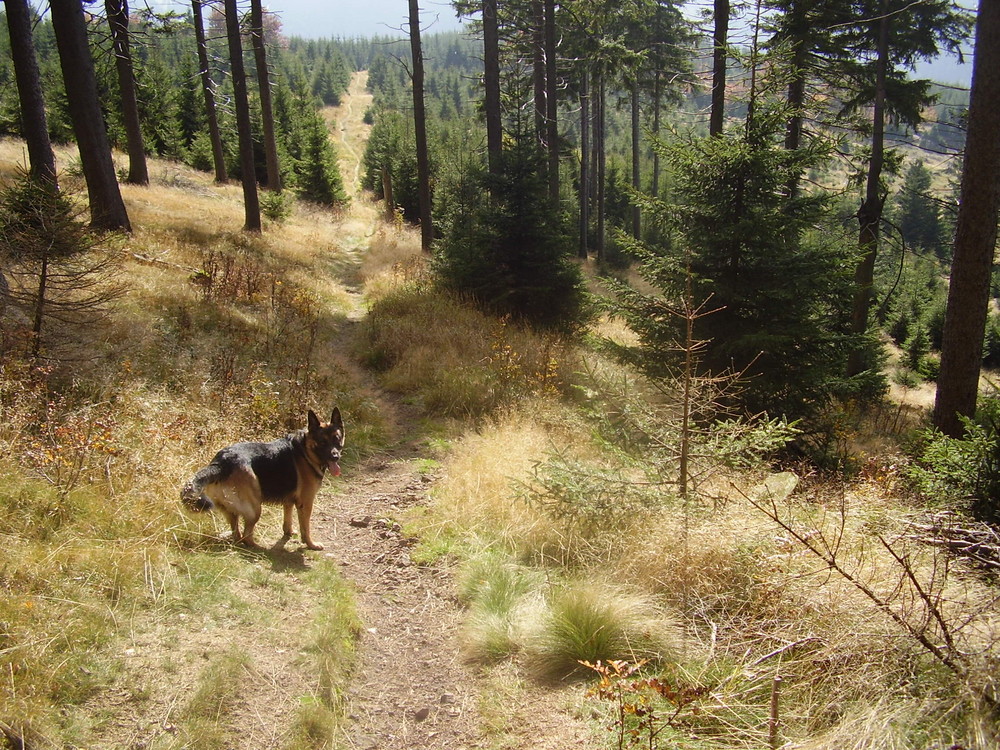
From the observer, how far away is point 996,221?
6.98 m

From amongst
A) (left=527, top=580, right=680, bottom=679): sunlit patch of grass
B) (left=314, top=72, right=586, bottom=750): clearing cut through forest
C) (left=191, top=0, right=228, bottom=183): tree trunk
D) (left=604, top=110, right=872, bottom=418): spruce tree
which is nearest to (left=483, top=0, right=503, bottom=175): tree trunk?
(left=604, top=110, right=872, bottom=418): spruce tree

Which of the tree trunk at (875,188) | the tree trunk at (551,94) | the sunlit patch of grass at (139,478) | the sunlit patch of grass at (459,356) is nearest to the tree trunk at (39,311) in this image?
the sunlit patch of grass at (139,478)

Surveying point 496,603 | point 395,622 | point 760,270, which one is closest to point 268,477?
point 395,622

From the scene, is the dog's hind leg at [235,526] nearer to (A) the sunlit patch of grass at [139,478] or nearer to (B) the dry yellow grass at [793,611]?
(A) the sunlit patch of grass at [139,478]

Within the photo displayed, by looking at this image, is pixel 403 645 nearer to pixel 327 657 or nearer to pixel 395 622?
pixel 395 622

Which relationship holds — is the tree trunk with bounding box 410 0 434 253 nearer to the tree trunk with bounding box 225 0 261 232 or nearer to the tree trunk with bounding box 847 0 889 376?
Answer: the tree trunk with bounding box 225 0 261 232

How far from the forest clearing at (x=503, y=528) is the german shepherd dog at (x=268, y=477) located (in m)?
0.29

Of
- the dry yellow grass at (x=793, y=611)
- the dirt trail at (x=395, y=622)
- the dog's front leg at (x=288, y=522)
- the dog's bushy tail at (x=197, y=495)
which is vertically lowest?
the dirt trail at (x=395, y=622)

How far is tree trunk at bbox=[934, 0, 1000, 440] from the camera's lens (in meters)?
6.87

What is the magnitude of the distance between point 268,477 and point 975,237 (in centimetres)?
834

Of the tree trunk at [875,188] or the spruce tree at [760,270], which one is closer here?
the spruce tree at [760,270]

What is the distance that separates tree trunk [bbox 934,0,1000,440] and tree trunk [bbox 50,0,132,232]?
14.0 metres

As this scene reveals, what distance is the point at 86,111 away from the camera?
11.5 metres

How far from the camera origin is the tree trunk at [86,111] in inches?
441
